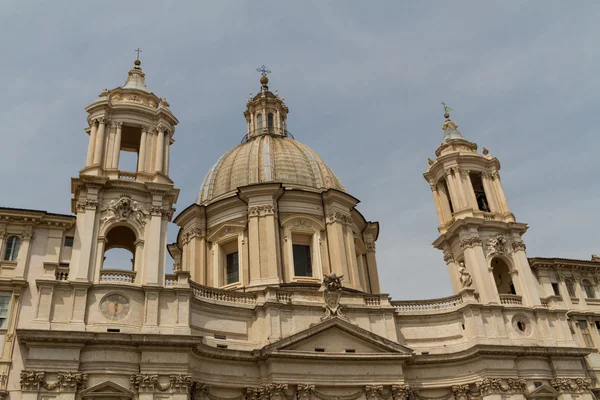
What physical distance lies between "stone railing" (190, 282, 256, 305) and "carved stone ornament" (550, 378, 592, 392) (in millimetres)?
17885

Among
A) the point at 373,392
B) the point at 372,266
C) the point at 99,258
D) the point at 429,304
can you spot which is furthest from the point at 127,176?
the point at 429,304

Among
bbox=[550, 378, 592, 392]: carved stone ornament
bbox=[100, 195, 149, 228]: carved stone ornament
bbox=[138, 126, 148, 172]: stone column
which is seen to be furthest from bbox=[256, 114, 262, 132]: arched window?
bbox=[550, 378, 592, 392]: carved stone ornament

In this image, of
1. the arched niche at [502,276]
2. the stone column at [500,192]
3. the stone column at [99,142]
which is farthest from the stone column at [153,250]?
the stone column at [500,192]

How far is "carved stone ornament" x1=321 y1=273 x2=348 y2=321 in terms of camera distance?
3045 centimetres

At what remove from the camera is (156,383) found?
24.8m

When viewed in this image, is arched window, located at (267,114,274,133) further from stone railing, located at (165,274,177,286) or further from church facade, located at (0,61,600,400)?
stone railing, located at (165,274,177,286)

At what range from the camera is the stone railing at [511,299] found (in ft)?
113

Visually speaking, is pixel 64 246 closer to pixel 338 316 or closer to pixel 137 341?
pixel 137 341

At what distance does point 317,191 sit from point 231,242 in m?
7.08

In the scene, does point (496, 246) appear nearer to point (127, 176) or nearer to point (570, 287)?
point (570, 287)

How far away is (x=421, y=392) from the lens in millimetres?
30594

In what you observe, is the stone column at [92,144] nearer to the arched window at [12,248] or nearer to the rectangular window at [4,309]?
the arched window at [12,248]

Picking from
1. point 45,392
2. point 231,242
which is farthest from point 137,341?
point 231,242

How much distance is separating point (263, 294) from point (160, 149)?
Answer: 1022 centimetres
